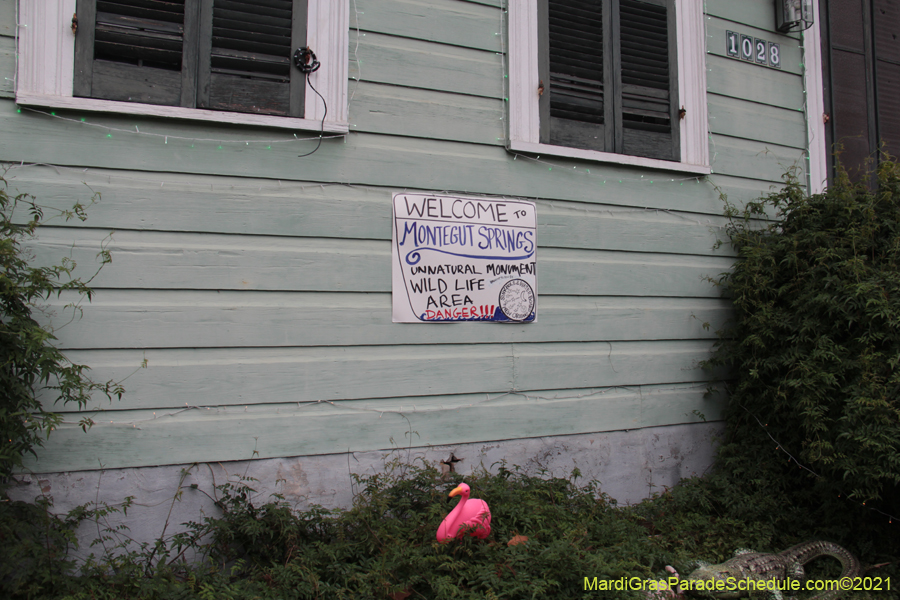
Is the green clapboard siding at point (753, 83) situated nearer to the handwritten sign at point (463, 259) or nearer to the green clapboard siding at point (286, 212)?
the green clapboard siding at point (286, 212)

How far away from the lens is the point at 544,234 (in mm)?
3723

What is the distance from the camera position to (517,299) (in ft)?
11.9

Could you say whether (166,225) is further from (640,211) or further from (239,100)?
(640,211)

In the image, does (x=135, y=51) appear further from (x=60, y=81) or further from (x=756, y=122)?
(x=756, y=122)

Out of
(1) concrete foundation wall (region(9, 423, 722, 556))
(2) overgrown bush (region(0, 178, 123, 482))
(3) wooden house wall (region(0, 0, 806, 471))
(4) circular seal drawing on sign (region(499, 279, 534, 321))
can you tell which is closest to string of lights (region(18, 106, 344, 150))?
(3) wooden house wall (region(0, 0, 806, 471))

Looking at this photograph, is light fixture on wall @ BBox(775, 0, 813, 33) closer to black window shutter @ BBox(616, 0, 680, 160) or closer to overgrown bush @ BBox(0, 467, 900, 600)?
black window shutter @ BBox(616, 0, 680, 160)

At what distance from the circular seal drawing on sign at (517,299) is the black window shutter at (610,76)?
1.04 metres

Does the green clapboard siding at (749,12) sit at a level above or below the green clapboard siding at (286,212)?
above

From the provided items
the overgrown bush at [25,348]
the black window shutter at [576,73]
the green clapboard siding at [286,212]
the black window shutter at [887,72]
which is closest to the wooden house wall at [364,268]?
the green clapboard siding at [286,212]

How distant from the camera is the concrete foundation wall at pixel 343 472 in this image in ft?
9.20

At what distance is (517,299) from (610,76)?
1.87m

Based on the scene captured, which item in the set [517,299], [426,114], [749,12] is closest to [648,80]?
[749,12]

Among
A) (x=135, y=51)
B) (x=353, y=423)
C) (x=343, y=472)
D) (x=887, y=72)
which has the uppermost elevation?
(x=887, y=72)

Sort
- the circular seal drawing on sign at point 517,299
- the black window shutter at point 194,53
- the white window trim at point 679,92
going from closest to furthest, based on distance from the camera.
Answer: the black window shutter at point 194,53 < the circular seal drawing on sign at point 517,299 < the white window trim at point 679,92
